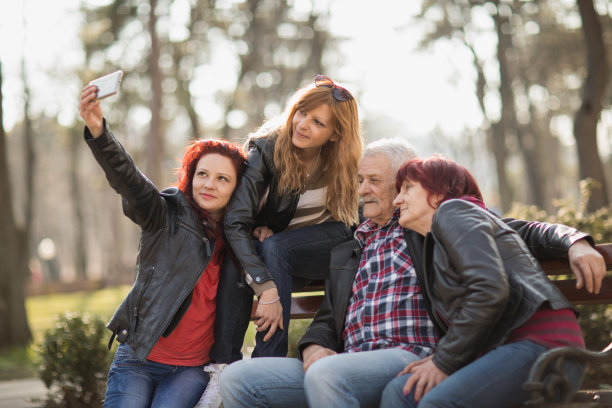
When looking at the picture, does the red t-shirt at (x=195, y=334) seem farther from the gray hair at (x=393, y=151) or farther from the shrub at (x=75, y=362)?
the shrub at (x=75, y=362)

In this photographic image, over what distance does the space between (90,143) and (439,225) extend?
5.73 ft

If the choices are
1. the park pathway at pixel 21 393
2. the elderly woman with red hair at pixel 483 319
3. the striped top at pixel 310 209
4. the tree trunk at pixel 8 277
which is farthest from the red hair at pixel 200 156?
the tree trunk at pixel 8 277

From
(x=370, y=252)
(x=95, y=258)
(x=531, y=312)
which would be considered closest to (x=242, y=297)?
(x=370, y=252)

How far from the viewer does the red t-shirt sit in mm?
3488

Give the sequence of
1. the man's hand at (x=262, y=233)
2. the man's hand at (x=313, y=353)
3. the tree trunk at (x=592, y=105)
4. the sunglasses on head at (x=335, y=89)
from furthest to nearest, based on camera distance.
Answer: the tree trunk at (x=592, y=105), the sunglasses on head at (x=335, y=89), the man's hand at (x=262, y=233), the man's hand at (x=313, y=353)

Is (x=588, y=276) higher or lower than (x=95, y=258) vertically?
higher

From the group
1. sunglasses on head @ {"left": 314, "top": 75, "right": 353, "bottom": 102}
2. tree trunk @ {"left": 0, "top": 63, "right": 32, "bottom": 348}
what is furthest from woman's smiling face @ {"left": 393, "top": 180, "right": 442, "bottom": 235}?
tree trunk @ {"left": 0, "top": 63, "right": 32, "bottom": 348}

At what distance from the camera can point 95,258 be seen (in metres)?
62.5

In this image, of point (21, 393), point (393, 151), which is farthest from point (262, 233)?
point (21, 393)

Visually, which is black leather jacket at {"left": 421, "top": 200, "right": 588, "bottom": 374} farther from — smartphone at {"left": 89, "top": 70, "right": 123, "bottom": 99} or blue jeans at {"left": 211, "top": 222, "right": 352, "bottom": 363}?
smartphone at {"left": 89, "top": 70, "right": 123, "bottom": 99}

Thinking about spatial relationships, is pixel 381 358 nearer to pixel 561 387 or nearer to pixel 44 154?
pixel 561 387

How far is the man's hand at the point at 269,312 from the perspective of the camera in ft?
10.8

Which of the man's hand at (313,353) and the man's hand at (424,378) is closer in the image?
the man's hand at (424,378)

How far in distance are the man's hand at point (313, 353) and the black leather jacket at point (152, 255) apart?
71 centimetres
